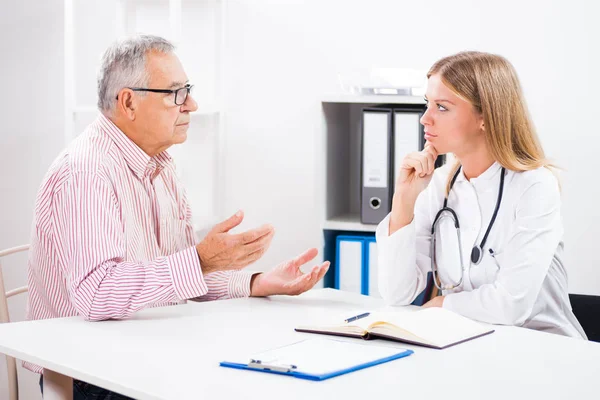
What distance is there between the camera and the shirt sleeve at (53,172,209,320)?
1.82 meters

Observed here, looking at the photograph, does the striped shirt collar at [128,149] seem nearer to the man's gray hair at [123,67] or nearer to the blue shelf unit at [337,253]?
the man's gray hair at [123,67]

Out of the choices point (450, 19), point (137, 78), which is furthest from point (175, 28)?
point (450, 19)

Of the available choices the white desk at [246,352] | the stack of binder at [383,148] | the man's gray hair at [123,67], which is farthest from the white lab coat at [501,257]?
the man's gray hair at [123,67]

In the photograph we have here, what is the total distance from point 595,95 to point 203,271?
171cm

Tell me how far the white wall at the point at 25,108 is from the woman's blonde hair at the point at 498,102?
1780 mm

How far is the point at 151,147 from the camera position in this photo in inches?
85.3

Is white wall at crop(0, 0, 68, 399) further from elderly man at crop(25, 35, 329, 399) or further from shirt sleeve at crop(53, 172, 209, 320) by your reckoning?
shirt sleeve at crop(53, 172, 209, 320)

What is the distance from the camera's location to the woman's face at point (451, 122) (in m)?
2.13

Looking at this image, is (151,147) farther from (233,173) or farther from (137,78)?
(233,173)

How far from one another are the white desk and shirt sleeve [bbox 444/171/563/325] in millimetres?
121

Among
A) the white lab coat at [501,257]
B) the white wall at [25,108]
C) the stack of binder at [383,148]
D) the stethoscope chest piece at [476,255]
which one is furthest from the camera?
the white wall at [25,108]

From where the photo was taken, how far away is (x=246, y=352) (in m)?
1.56

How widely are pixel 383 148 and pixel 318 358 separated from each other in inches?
53.4

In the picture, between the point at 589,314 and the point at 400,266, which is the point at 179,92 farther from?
the point at 589,314
